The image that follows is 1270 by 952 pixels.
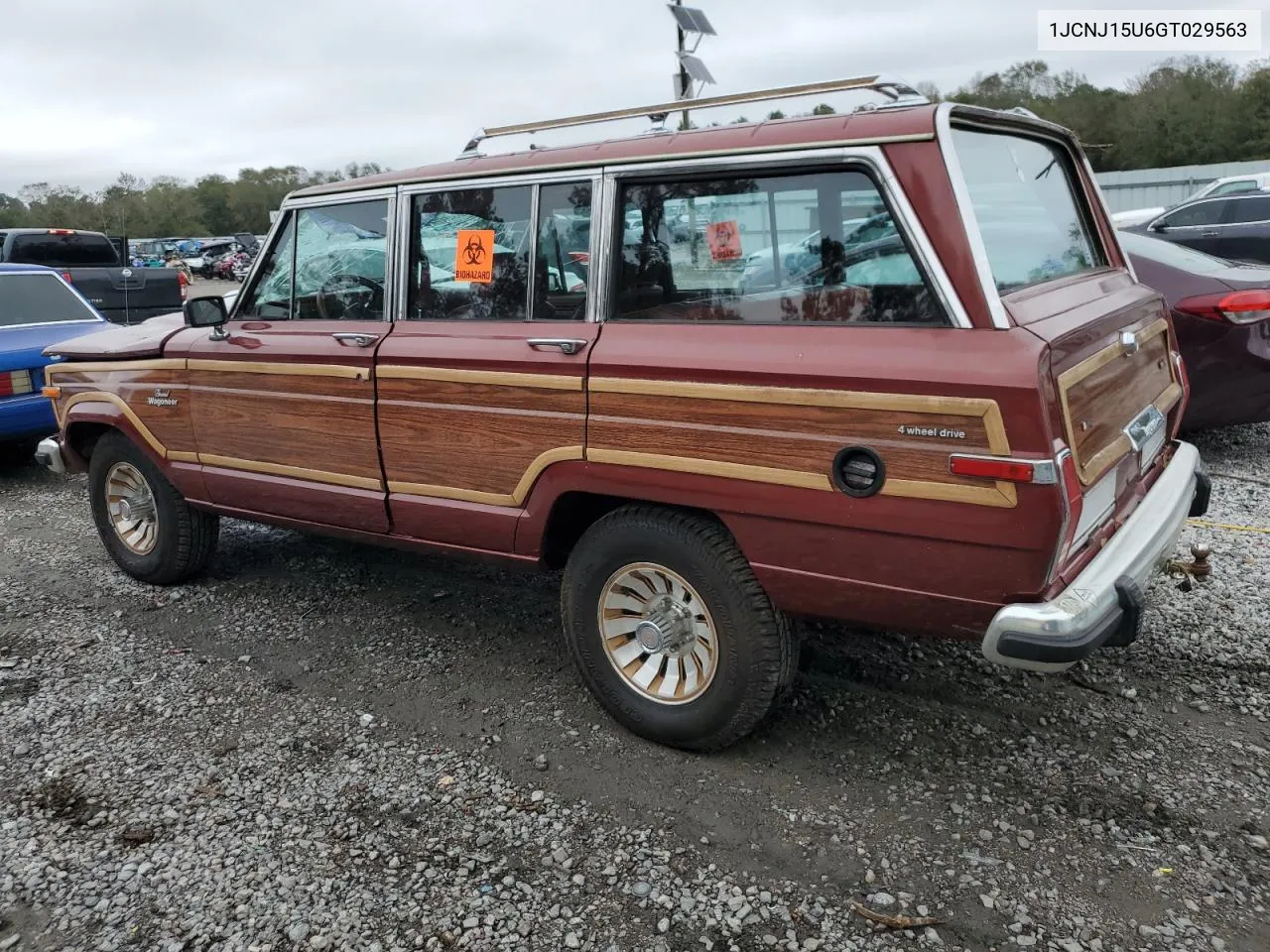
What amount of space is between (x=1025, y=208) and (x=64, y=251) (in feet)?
41.3

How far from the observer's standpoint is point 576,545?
3.42 m

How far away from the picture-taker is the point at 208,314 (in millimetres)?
4410

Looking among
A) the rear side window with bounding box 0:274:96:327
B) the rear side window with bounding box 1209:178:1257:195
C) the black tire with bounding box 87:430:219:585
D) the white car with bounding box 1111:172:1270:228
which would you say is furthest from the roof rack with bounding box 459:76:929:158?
the rear side window with bounding box 1209:178:1257:195

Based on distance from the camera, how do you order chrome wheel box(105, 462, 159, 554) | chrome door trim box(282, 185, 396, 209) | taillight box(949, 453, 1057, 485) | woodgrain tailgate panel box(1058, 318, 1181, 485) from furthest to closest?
1. chrome wheel box(105, 462, 159, 554)
2. chrome door trim box(282, 185, 396, 209)
3. woodgrain tailgate panel box(1058, 318, 1181, 485)
4. taillight box(949, 453, 1057, 485)

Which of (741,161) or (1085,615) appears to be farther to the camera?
(741,161)

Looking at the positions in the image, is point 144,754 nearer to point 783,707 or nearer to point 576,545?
point 576,545

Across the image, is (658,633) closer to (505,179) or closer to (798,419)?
(798,419)

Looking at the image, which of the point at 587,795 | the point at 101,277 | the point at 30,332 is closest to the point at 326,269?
the point at 587,795

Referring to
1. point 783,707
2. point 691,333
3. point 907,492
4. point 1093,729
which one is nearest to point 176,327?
point 691,333

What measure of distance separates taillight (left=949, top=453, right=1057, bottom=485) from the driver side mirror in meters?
3.33

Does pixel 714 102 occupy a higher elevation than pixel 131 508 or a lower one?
higher

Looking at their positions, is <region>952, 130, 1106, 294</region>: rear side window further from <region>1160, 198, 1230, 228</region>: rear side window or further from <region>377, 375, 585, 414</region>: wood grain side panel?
<region>1160, 198, 1230, 228</region>: rear side window

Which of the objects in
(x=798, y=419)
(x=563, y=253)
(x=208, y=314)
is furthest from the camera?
(x=208, y=314)

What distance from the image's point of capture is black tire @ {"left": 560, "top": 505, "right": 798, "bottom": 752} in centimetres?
304
